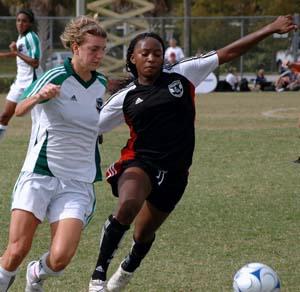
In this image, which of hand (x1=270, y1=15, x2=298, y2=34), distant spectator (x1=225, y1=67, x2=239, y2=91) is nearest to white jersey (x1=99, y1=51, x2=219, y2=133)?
hand (x1=270, y1=15, x2=298, y2=34)

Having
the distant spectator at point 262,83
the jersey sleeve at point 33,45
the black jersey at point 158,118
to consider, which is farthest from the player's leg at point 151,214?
the distant spectator at point 262,83

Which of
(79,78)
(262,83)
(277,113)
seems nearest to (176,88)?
(79,78)

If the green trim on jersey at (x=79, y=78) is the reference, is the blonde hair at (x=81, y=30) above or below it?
above

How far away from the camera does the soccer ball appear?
6.25 m

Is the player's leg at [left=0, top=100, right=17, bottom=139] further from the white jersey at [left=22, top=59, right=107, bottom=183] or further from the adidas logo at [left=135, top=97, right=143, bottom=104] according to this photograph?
the white jersey at [left=22, top=59, right=107, bottom=183]

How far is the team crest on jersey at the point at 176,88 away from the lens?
691 cm

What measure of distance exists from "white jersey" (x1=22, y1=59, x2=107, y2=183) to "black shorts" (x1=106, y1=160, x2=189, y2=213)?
0.54 metres

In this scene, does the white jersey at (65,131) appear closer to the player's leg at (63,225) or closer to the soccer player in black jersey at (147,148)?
the player's leg at (63,225)

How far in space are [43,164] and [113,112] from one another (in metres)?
0.93

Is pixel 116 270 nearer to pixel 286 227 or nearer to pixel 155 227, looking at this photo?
pixel 155 227

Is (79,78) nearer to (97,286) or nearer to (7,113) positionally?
(97,286)

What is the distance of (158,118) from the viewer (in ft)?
22.4

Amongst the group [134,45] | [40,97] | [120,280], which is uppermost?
[134,45]

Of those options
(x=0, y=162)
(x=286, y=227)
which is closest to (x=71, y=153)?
(x=286, y=227)
